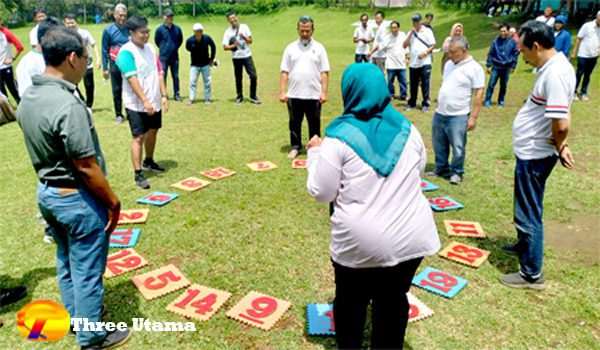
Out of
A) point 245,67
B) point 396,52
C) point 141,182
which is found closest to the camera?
point 141,182

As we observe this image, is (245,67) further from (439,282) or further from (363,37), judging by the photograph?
(439,282)

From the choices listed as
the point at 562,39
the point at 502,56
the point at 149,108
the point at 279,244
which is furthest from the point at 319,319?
the point at 562,39

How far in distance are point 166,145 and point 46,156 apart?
5.75 m

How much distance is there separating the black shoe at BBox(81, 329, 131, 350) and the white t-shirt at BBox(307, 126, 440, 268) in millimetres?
1955

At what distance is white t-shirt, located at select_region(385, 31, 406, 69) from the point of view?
1133 centimetres

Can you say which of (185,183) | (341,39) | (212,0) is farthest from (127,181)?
(212,0)

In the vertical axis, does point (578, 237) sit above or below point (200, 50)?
below

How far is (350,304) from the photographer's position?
276cm

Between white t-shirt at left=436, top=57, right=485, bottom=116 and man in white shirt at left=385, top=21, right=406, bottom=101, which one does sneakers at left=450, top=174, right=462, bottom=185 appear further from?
man in white shirt at left=385, top=21, right=406, bottom=101

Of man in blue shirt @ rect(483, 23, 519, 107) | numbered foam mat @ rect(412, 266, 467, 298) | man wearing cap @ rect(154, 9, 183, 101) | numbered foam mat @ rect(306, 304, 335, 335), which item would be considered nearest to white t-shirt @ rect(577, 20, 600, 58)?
man in blue shirt @ rect(483, 23, 519, 107)

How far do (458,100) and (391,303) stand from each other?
4.43m

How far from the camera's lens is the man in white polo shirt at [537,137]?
Result: 3672mm

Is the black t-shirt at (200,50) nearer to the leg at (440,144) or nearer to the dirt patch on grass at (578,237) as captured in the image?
the leg at (440,144)

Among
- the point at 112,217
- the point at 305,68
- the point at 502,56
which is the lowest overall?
the point at 112,217
